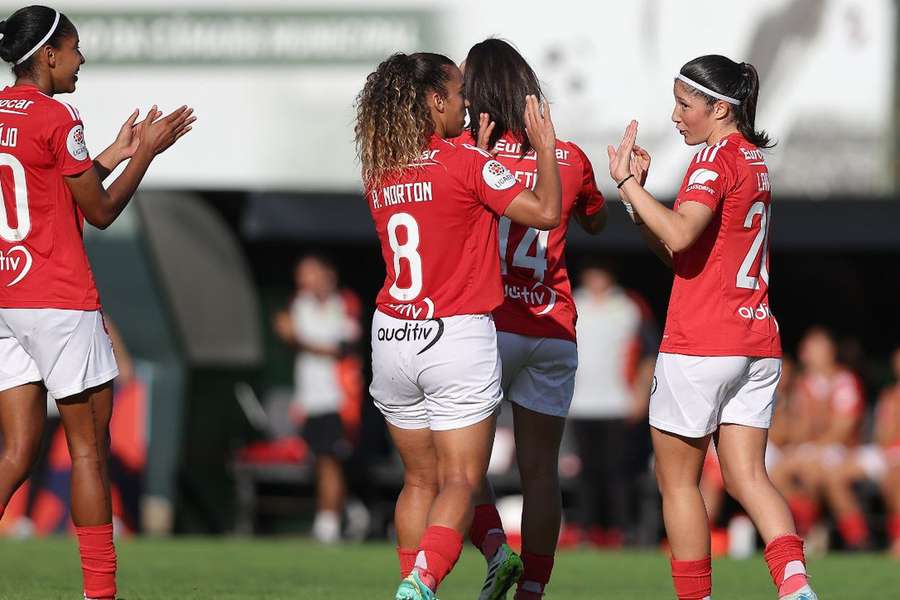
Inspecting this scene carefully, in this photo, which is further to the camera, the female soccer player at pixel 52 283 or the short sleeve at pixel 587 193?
the short sleeve at pixel 587 193

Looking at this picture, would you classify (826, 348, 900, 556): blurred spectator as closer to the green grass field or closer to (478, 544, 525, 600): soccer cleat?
the green grass field

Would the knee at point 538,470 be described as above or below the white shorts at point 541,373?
below

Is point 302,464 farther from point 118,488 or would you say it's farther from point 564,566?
point 564,566

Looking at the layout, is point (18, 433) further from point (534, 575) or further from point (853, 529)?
point (853, 529)

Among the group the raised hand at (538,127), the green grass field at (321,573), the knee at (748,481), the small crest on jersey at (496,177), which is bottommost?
the green grass field at (321,573)

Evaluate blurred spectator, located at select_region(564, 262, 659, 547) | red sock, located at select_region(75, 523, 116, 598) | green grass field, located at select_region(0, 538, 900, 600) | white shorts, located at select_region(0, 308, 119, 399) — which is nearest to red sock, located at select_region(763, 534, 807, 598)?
green grass field, located at select_region(0, 538, 900, 600)

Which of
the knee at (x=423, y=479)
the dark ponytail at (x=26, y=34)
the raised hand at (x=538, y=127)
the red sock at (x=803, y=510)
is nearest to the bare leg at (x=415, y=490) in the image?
the knee at (x=423, y=479)

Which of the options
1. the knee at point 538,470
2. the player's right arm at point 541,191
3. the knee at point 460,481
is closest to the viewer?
the player's right arm at point 541,191

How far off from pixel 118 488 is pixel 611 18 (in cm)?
586

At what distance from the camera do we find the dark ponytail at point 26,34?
19.3 feet

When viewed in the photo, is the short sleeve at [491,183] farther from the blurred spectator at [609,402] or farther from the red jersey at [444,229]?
the blurred spectator at [609,402]

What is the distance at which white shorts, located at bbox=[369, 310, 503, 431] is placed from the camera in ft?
18.3

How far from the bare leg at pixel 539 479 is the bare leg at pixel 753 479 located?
0.76m

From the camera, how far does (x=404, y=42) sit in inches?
495
